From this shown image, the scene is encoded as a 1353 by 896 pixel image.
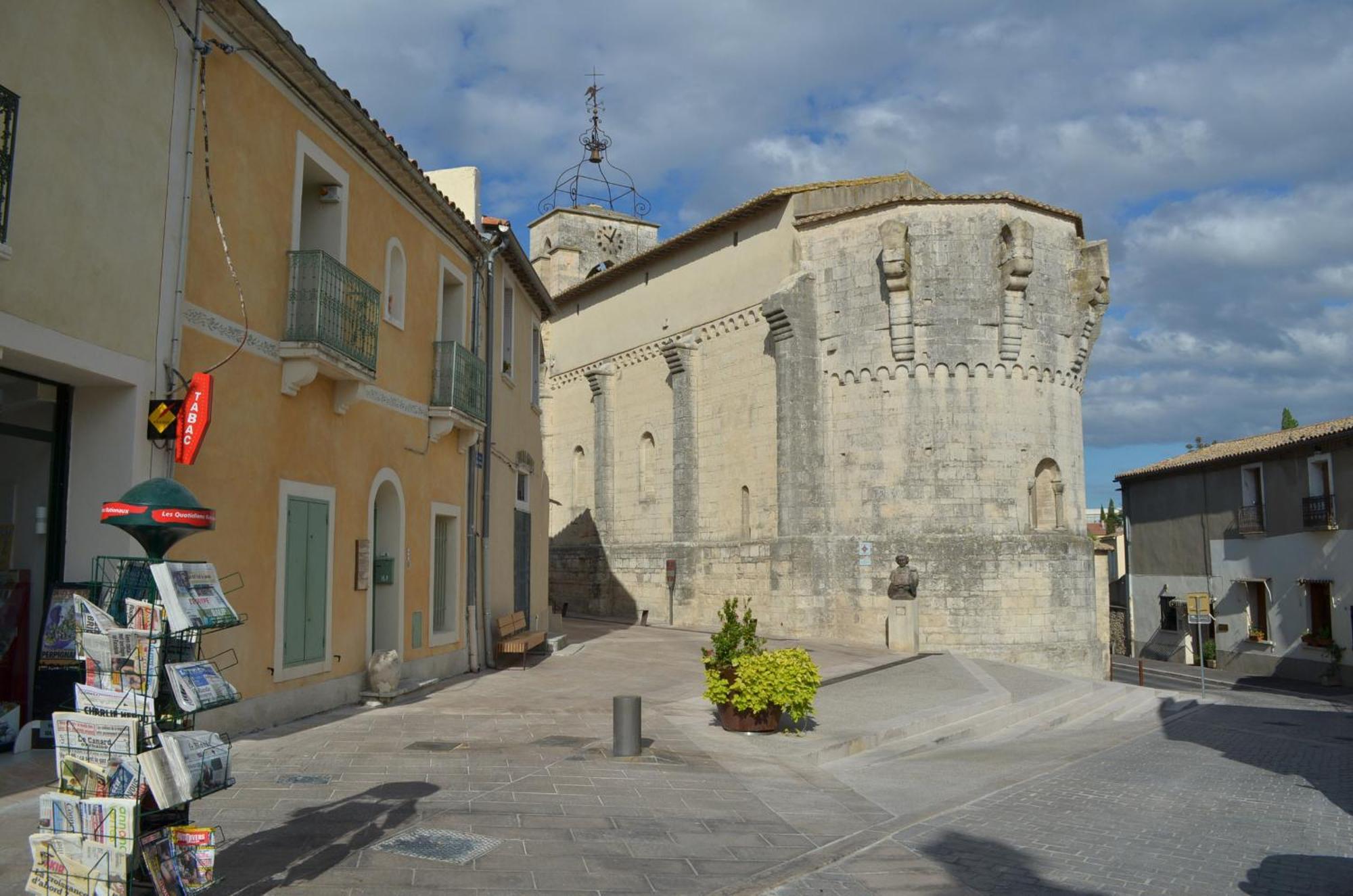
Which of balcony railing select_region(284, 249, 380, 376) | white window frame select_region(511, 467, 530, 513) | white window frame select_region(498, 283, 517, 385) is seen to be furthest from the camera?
white window frame select_region(511, 467, 530, 513)

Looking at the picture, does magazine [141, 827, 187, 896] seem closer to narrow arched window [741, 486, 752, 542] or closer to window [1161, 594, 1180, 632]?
narrow arched window [741, 486, 752, 542]

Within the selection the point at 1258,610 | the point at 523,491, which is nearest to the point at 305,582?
the point at 523,491

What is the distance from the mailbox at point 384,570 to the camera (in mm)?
13352

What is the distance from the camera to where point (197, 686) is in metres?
4.89

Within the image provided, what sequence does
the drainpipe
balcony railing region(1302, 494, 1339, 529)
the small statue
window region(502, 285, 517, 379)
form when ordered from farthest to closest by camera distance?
balcony railing region(1302, 494, 1339, 529), the small statue, window region(502, 285, 517, 379), the drainpipe

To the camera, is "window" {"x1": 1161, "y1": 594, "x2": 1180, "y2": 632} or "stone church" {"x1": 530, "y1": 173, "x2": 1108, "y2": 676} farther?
"window" {"x1": 1161, "y1": 594, "x2": 1180, "y2": 632}

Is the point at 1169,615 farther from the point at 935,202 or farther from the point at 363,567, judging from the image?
the point at 363,567

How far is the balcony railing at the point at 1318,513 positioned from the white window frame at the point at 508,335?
73.2 ft

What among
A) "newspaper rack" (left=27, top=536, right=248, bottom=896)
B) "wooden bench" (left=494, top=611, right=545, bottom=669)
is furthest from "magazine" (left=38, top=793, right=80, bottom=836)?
"wooden bench" (left=494, top=611, right=545, bottom=669)

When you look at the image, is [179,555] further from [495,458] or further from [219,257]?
[495,458]

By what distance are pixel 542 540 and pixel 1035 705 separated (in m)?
10.6

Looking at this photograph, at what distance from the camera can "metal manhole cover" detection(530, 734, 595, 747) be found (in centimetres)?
1013

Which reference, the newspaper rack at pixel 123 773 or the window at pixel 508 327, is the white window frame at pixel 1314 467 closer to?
the window at pixel 508 327

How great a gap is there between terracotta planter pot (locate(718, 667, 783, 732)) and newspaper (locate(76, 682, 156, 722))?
7.50m
